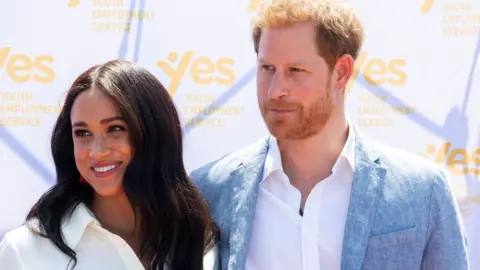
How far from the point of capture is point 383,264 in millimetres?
2025

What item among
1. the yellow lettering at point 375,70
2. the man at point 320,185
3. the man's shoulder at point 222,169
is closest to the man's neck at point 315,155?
the man at point 320,185

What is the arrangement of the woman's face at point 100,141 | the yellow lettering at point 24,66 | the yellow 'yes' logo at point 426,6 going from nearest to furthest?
1. the woman's face at point 100,141
2. the yellow lettering at point 24,66
3. the yellow 'yes' logo at point 426,6

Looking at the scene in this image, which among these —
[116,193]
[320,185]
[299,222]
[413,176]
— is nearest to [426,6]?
[413,176]

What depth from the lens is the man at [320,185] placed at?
6.68ft

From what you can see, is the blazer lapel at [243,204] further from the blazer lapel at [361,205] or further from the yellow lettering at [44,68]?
the yellow lettering at [44,68]

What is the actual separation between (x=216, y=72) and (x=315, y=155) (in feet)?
2.61

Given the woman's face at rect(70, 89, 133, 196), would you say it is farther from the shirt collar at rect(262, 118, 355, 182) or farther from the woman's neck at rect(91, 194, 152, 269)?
the shirt collar at rect(262, 118, 355, 182)

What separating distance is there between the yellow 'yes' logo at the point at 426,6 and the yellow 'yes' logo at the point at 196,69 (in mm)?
797

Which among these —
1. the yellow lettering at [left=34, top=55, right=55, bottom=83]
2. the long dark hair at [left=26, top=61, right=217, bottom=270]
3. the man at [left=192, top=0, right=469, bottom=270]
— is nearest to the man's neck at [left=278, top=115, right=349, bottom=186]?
the man at [left=192, top=0, right=469, bottom=270]

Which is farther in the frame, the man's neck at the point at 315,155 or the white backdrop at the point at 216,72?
the white backdrop at the point at 216,72

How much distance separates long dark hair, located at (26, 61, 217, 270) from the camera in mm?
1992

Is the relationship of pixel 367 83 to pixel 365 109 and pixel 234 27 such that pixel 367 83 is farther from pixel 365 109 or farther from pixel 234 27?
pixel 234 27

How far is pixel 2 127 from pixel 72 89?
87 centimetres

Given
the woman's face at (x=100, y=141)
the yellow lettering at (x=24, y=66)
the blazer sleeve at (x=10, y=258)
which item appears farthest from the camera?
the yellow lettering at (x=24, y=66)
